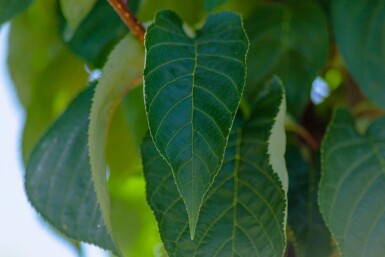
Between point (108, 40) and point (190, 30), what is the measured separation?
0.09 m

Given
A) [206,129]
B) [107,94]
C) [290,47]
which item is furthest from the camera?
[290,47]

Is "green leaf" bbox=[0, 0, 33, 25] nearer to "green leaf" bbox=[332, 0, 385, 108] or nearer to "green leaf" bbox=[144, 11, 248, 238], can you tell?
"green leaf" bbox=[144, 11, 248, 238]

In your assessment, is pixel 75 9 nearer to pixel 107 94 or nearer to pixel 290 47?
pixel 107 94

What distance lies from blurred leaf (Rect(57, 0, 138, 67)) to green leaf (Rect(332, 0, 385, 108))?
0.46 ft

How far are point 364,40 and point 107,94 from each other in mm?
182

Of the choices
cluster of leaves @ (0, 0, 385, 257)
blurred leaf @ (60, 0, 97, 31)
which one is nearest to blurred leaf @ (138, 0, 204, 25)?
cluster of leaves @ (0, 0, 385, 257)

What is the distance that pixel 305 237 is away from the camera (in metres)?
0.50

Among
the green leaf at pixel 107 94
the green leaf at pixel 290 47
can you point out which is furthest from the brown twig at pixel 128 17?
the green leaf at pixel 290 47

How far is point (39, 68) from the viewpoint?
0.66m

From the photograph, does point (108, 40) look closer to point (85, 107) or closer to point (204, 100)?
point (85, 107)

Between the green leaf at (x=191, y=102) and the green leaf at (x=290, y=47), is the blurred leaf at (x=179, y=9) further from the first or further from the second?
the green leaf at (x=191, y=102)

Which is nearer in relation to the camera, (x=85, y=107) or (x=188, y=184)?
(x=188, y=184)

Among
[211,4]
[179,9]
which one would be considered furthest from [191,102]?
[179,9]

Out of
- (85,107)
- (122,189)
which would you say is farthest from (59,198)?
(122,189)
